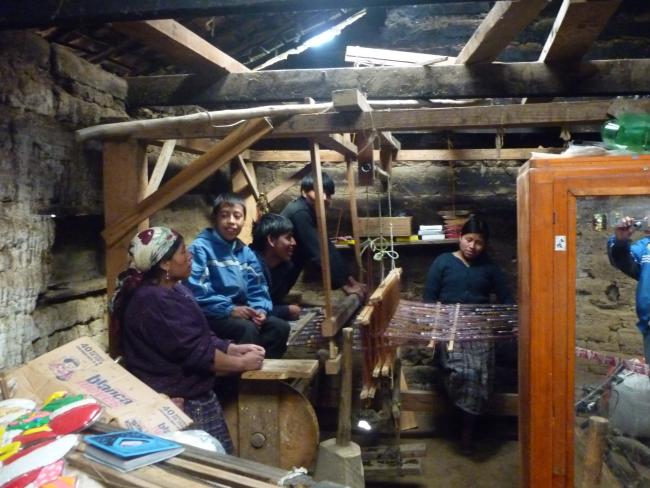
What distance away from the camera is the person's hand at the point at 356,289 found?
4.66 m

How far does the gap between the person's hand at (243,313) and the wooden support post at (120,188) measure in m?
0.77

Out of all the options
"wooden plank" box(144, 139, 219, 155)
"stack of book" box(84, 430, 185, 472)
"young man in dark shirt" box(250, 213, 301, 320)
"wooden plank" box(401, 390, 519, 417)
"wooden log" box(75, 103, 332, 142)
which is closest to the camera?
"stack of book" box(84, 430, 185, 472)

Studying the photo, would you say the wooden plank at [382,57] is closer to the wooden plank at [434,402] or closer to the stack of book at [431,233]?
the stack of book at [431,233]

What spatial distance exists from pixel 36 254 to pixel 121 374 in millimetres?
886

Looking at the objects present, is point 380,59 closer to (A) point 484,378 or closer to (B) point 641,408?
(A) point 484,378

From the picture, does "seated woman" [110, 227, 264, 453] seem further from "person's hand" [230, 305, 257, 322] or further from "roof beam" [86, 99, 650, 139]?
"person's hand" [230, 305, 257, 322]

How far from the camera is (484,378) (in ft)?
13.0

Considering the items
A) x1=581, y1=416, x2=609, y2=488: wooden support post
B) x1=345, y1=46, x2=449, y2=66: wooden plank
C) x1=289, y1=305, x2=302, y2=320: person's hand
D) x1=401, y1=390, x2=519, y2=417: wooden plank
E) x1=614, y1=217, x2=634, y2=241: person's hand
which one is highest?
x1=345, y1=46, x2=449, y2=66: wooden plank

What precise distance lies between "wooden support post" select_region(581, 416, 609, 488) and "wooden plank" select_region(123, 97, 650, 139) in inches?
59.4

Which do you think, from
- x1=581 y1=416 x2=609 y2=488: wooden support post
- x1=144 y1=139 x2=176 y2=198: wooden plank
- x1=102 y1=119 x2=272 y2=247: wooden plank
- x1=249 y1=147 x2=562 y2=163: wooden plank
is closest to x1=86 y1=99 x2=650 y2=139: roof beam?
x1=102 y1=119 x2=272 y2=247: wooden plank

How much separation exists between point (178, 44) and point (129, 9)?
0.91 meters

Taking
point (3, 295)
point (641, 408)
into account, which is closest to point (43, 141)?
point (3, 295)

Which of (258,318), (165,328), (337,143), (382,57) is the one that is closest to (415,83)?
(382,57)

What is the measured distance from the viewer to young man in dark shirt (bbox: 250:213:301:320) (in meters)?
4.09
